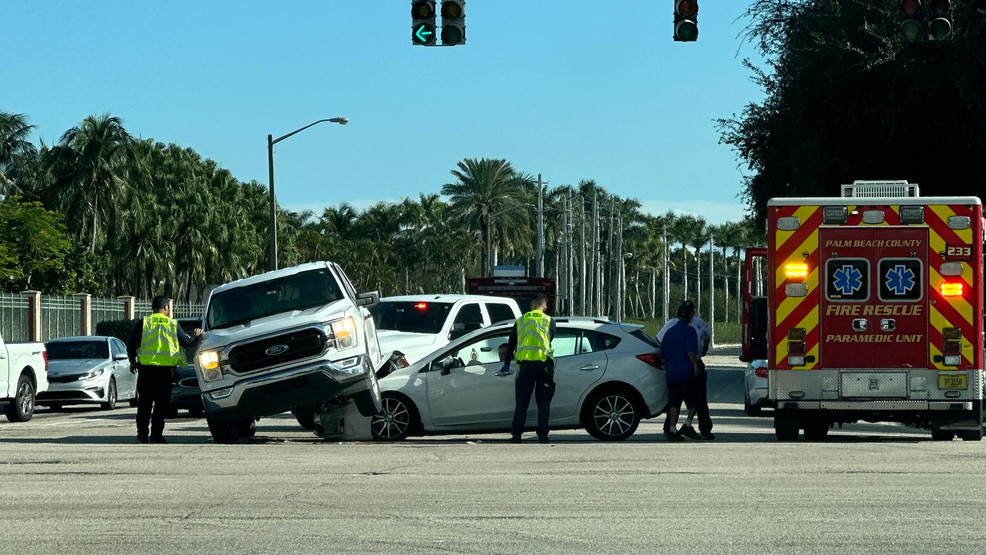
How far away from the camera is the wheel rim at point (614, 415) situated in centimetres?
1692

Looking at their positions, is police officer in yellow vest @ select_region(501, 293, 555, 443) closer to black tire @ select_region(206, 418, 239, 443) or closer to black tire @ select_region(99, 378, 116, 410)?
black tire @ select_region(206, 418, 239, 443)

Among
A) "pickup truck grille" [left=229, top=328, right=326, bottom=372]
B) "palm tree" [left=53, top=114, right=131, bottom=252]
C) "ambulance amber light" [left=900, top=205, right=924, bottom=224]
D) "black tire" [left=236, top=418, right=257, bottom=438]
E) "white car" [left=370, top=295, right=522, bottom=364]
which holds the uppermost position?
"palm tree" [left=53, top=114, right=131, bottom=252]

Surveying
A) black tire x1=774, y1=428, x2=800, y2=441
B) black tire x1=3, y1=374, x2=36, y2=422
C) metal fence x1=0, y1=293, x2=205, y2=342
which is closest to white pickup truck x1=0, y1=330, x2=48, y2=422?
black tire x1=3, y1=374, x2=36, y2=422

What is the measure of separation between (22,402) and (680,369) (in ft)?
37.3

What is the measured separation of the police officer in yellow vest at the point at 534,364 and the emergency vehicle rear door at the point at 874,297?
3.21 m

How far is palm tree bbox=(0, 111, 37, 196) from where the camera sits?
6725cm

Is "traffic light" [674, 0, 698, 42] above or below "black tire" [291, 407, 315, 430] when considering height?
above

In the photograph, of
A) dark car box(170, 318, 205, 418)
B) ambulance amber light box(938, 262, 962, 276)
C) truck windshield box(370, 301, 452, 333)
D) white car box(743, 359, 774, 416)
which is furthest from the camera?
dark car box(170, 318, 205, 418)

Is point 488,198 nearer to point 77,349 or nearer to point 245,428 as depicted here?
point 77,349

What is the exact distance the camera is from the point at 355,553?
313 inches

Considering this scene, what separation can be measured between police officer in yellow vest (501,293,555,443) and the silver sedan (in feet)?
39.6

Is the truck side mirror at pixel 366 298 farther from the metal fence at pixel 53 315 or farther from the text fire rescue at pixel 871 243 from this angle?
the metal fence at pixel 53 315

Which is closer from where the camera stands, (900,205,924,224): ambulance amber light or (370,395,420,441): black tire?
(900,205,924,224): ambulance amber light

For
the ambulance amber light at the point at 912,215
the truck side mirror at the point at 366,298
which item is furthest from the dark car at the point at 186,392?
the ambulance amber light at the point at 912,215
